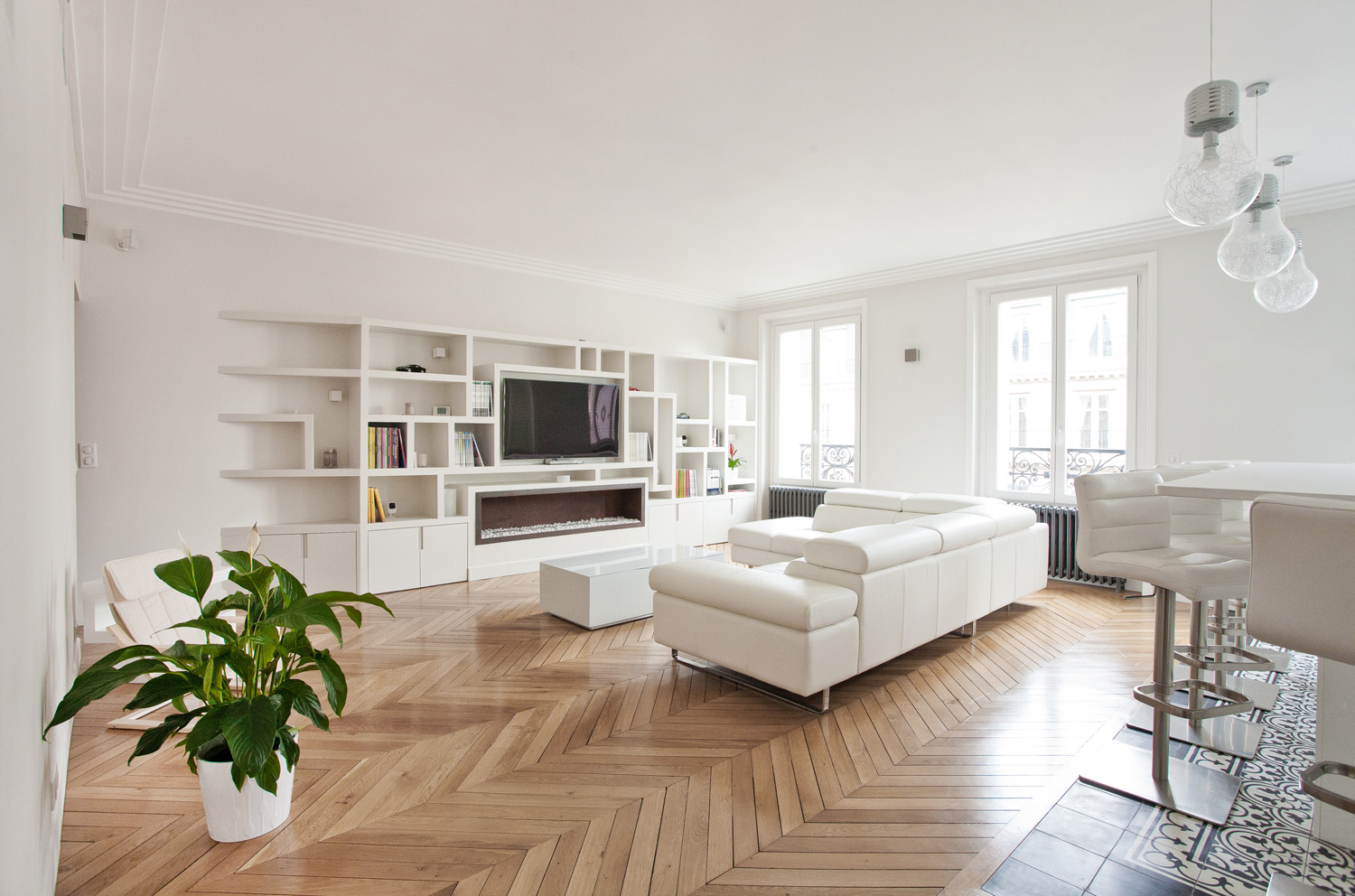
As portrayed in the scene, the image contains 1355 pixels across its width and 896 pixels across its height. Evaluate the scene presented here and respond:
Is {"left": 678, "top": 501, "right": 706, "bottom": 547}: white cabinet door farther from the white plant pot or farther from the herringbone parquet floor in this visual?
the white plant pot

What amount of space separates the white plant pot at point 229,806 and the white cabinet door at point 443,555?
3.08 metres

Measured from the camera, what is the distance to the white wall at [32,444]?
1166 mm

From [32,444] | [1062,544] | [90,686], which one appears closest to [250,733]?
[90,686]

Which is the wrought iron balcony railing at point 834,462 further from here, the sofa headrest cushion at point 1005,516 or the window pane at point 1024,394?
the sofa headrest cushion at point 1005,516

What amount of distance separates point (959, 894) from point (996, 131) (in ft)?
10.9

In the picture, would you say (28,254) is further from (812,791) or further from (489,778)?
(812,791)

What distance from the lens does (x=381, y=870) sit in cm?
185

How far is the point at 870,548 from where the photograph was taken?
9.80 ft

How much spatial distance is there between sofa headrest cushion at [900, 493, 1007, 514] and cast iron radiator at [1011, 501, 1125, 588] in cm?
102

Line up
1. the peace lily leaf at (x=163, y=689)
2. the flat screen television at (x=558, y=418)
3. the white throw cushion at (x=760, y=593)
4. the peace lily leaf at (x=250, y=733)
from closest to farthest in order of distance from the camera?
1. the peace lily leaf at (x=250, y=733)
2. the peace lily leaf at (x=163, y=689)
3. the white throw cushion at (x=760, y=593)
4. the flat screen television at (x=558, y=418)

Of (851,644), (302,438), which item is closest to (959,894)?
(851,644)

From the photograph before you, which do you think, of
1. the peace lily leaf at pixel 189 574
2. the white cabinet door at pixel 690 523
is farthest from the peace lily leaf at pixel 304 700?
the white cabinet door at pixel 690 523

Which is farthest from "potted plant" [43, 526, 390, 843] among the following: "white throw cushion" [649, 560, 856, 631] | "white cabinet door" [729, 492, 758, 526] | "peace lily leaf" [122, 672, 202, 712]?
"white cabinet door" [729, 492, 758, 526]

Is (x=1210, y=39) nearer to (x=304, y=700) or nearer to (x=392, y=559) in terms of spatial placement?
(x=304, y=700)
